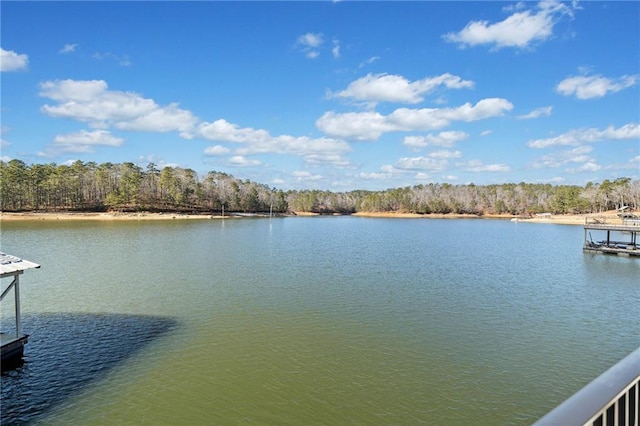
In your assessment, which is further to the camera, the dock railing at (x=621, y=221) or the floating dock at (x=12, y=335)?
the dock railing at (x=621, y=221)

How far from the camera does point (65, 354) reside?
11.9 m

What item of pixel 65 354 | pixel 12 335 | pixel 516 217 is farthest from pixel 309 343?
pixel 516 217

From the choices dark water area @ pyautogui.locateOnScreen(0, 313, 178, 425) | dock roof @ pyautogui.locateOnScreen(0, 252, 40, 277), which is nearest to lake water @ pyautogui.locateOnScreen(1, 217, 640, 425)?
dark water area @ pyautogui.locateOnScreen(0, 313, 178, 425)

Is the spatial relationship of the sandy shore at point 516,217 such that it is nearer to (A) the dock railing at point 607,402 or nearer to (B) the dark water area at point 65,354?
(B) the dark water area at point 65,354

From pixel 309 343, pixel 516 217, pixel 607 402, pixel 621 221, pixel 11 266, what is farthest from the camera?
pixel 516 217

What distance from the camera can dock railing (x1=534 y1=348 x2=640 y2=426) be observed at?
1761mm

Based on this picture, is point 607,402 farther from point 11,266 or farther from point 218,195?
point 218,195

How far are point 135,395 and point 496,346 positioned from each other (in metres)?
10.8

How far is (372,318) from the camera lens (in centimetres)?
1575

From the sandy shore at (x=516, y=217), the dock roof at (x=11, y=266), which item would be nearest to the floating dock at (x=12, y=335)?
the dock roof at (x=11, y=266)

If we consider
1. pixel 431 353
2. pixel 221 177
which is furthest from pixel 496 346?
pixel 221 177

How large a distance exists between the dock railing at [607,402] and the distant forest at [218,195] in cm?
9526

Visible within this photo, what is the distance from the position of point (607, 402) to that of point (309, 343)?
11.8m

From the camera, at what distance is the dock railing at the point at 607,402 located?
69.3 inches
